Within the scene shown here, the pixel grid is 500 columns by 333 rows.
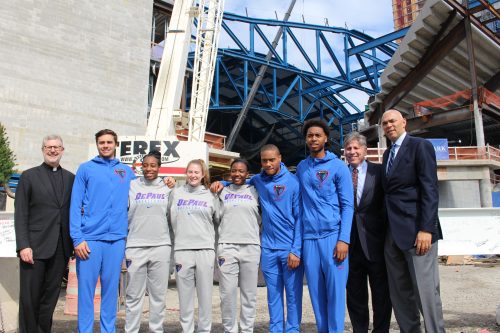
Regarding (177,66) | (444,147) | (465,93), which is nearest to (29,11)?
(177,66)

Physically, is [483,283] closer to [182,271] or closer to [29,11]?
[182,271]

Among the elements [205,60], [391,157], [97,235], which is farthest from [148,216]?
[205,60]

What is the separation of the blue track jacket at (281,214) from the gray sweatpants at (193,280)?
0.60 m

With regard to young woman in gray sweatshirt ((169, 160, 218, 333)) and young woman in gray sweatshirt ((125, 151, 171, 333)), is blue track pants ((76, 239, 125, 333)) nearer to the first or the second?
young woman in gray sweatshirt ((125, 151, 171, 333))

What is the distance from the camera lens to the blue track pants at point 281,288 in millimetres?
3832

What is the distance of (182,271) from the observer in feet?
12.8

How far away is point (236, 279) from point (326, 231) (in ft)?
3.32

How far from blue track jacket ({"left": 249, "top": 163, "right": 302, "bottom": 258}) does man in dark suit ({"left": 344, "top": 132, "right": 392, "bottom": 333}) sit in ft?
1.84

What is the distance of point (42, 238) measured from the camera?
3846mm

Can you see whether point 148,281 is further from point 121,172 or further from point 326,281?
point 326,281

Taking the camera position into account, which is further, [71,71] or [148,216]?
[71,71]

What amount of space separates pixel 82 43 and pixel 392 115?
58.0 feet

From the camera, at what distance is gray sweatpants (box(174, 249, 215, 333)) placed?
3.91 m

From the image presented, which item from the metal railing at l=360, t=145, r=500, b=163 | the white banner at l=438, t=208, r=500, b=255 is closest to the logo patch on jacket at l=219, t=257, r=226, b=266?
the white banner at l=438, t=208, r=500, b=255
